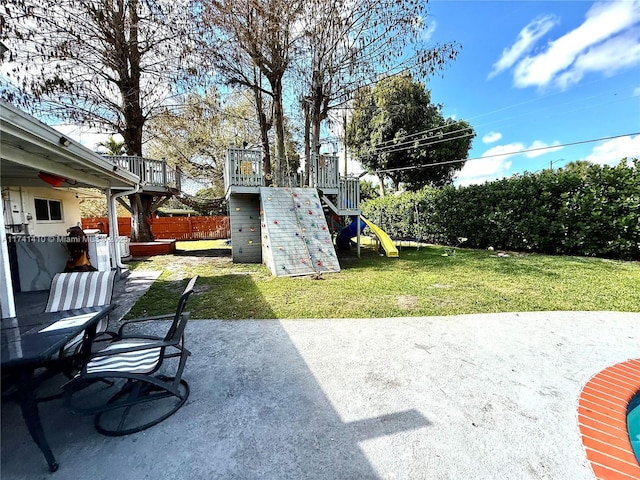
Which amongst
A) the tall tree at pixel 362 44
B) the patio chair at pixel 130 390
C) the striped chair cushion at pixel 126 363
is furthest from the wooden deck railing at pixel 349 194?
the striped chair cushion at pixel 126 363

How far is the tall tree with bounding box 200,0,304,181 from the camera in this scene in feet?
30.6

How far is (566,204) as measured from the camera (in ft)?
29.5

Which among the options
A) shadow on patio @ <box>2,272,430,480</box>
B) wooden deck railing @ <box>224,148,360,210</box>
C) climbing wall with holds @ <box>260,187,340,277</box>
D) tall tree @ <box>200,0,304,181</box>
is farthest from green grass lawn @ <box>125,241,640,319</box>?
tall tree @ <box>200,0,304,181</box>

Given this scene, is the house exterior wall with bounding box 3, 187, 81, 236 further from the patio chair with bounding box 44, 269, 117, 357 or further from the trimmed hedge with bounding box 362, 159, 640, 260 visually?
the trimmed hedge with bounding box 362, 159, 640, 260

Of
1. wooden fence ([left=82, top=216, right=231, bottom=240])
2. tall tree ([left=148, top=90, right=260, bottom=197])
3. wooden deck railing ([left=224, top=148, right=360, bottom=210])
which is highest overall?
tall tree ([left=148, top=90, right=260, bottom=197])

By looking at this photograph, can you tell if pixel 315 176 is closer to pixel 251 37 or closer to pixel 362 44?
pixel 362 44

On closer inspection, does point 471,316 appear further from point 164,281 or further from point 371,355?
point 164,281

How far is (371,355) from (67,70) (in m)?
12.6

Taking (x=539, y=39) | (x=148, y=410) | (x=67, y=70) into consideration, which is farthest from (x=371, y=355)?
(x=539, y=39)

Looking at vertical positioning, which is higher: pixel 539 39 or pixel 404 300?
pixel 539 39

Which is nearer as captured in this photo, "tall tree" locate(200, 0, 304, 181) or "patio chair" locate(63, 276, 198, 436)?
"patio chair" locate(63, 276, 198, 436)

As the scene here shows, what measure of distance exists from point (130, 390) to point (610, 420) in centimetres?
384

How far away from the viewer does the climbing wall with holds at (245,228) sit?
9.79 m

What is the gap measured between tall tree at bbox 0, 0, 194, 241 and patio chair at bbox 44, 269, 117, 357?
25.9 feet
